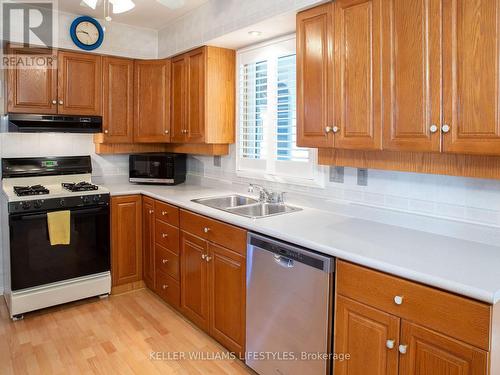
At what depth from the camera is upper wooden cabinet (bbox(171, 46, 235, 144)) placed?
10.7 feet

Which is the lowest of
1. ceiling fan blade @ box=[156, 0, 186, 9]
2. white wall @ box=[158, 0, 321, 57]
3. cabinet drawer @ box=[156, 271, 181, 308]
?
cabinet drawer @ box=[156, 271, 181, 308]

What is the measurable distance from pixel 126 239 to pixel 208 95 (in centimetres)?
148

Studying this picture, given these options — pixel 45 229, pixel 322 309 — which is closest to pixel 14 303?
pixel 45 229

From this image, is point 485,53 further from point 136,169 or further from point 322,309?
point 136,169

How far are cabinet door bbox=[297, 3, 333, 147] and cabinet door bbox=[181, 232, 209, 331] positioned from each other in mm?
1036

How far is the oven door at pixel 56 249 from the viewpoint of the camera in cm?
296

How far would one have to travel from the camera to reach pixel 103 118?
3697mm

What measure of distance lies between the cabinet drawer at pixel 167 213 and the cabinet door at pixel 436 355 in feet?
6.33

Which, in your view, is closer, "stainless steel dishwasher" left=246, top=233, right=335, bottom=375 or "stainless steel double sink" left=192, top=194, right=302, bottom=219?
"stainless steel dishwasher" left=246, top=233, right=335, bottom=375

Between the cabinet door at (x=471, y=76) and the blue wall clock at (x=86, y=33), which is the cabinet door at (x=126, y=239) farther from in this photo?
the cabinet door at (x=471, y=76)

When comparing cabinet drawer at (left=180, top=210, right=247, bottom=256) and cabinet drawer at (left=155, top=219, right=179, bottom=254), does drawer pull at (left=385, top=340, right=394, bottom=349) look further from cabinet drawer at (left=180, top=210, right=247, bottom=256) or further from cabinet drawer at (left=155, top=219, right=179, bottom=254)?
cabinet drawer at (left=155, top=219, right=179, bottom=254)

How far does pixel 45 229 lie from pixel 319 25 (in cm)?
250

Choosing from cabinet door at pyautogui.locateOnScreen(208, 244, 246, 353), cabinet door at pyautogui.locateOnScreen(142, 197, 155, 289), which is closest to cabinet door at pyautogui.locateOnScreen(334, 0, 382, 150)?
cabinet door at pyautogui.locateOnScreen(208, 244, 246, 353)

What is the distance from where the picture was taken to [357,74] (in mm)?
2016
